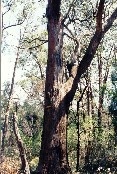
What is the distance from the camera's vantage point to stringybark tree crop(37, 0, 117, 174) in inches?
315

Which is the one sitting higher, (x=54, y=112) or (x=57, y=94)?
(x=57, y=94)

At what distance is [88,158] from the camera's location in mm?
25016

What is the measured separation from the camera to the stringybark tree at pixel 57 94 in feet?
26.2

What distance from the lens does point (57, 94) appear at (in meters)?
8.34

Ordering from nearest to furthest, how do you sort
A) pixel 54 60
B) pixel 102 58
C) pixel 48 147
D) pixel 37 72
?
pixel 48 147
pixel 54 60
pixel 102 58
pixel 37 72

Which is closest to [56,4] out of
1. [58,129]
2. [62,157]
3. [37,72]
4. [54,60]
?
[54,60]

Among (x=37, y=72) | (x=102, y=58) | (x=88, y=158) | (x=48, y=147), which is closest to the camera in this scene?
(x=48, y=147)

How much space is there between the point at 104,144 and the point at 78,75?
1797cm

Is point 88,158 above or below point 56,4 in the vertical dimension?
below

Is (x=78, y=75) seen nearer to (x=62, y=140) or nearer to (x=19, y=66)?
(x=62, y=140)

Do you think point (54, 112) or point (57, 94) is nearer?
point (54, 112)

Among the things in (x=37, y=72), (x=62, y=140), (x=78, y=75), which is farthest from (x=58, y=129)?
(x=37, y=72)

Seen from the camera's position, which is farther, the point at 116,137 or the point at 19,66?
the point at 19,66

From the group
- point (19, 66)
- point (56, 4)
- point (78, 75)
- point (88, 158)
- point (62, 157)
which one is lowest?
point (88, 158)
